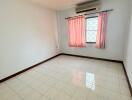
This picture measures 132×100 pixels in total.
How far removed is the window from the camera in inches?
133

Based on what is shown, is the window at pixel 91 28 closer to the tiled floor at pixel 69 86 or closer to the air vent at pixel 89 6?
the air vent at pixel 89 6

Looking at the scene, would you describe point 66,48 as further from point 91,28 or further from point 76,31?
point 91,28

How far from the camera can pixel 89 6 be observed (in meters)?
3.05

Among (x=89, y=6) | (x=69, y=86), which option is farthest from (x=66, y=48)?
(x=69, y=86)

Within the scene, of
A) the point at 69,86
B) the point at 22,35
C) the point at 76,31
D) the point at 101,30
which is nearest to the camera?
the point at 69,86

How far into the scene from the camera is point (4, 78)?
2.31m

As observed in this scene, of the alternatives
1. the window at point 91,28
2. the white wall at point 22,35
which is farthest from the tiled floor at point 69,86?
the window at point 91,28

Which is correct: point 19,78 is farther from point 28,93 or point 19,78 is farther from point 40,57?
point 40,57

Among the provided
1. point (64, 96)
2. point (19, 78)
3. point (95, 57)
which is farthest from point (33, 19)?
point (95, 57)

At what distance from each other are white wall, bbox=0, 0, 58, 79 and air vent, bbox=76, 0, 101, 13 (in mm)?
1386

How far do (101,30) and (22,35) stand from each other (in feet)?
9.22

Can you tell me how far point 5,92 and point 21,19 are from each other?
208cm

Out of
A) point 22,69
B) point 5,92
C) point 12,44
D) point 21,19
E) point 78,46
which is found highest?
point 21,19

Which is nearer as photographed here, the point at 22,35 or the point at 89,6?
the point at 22,35
